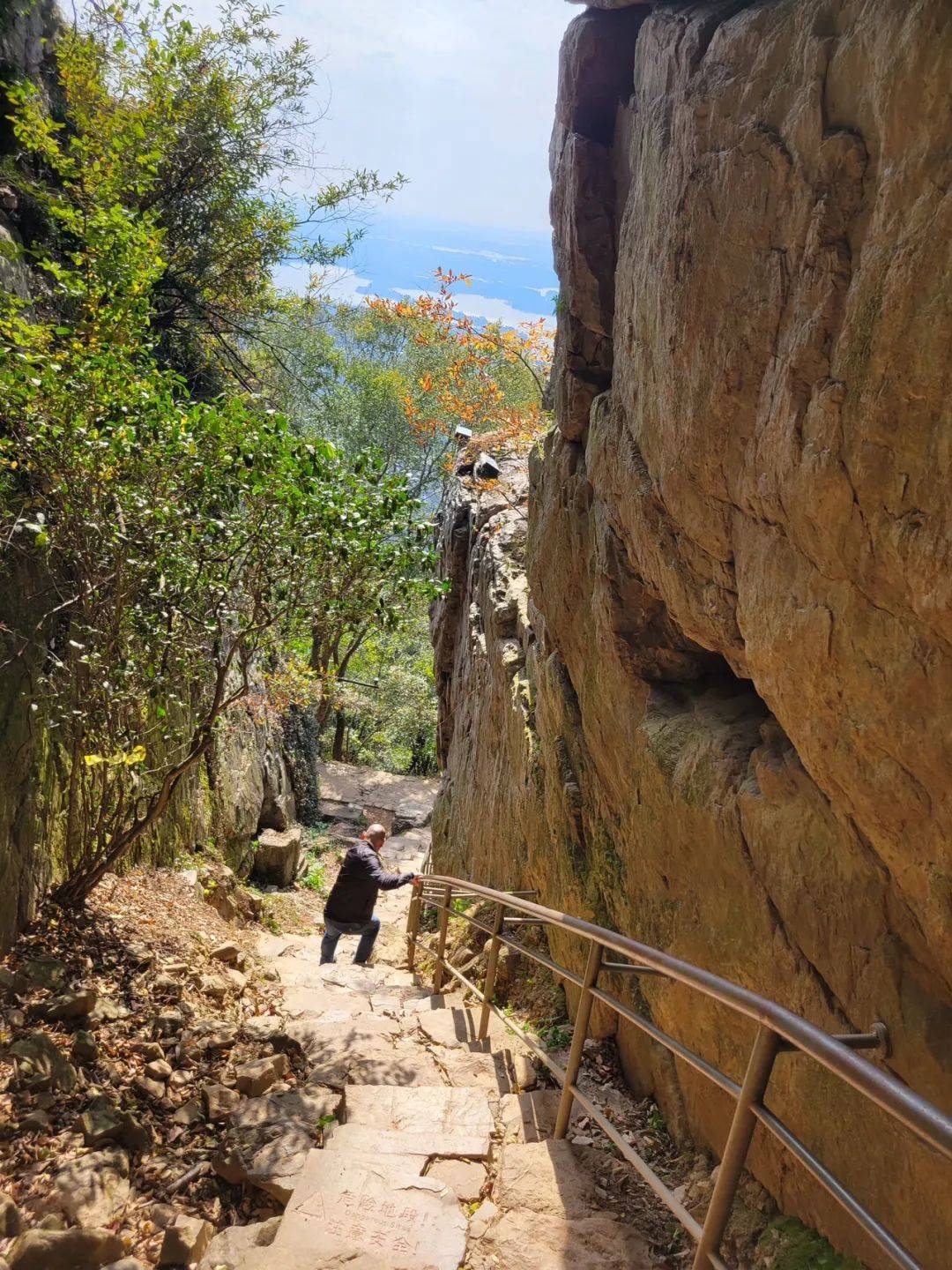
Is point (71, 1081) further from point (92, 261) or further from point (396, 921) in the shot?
point (396, 921)

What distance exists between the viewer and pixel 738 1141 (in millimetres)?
2033

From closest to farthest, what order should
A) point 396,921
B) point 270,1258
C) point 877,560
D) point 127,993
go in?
point 877,560 → point 270,1258 → point 127,993 → point 396,921

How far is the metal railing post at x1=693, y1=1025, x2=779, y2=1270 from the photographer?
6.47 ft

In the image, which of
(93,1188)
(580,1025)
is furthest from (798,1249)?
(93,1188)

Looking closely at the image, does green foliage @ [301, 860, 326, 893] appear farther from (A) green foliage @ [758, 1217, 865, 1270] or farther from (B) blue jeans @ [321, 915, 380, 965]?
(A) green foliage @ [758, 1217, 865, 1270]

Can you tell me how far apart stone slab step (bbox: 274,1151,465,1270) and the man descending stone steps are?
14.8 feet

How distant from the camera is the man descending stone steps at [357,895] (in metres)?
7.95

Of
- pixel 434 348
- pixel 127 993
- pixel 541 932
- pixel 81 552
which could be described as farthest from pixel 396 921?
pixel 434 348

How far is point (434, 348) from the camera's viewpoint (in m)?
23.8

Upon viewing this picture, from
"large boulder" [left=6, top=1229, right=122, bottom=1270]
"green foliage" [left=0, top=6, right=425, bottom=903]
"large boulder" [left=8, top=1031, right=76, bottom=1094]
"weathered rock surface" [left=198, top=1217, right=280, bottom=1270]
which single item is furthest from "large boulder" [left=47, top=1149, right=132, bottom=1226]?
"green foliage" [left=0, top=6, right=425, bottom=903]

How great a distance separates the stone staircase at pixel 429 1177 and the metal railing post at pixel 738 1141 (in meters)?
1.04

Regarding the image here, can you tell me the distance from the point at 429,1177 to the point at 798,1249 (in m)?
1.41

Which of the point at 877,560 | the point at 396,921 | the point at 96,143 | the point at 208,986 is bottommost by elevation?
the point at 396,921

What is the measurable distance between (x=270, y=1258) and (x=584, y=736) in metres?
3.78
